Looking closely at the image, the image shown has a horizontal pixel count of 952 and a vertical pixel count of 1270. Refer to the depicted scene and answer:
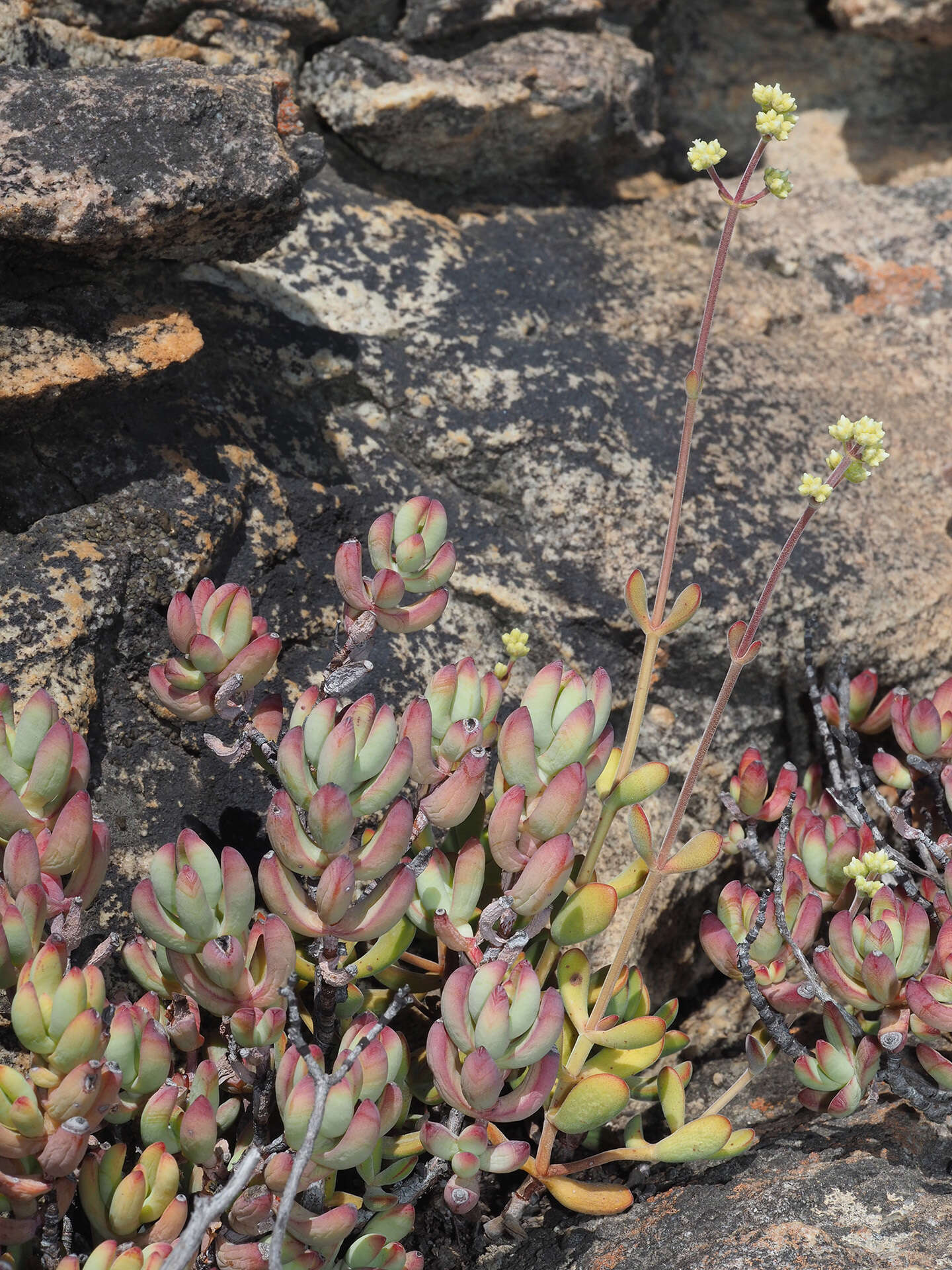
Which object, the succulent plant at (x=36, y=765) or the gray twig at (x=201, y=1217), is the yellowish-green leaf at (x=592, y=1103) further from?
the succulent plant at (x=36, y=765)

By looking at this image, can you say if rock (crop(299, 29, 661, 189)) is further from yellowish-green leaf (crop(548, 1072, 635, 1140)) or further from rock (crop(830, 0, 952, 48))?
yellowish-green leaf (crop(548, 1072, 635, 1140))

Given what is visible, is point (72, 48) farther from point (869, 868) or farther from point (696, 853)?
point (869, 868)

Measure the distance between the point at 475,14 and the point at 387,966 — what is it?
2704 mm

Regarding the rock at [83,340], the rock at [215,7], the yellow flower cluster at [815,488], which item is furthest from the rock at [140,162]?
the yellow flower cluster at [815,488]

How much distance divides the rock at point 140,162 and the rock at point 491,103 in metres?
0.74

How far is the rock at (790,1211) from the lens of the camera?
1793mm

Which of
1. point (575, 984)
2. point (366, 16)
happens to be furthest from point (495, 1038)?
point (366, 16)

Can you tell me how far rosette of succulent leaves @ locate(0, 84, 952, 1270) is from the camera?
5.43 ft

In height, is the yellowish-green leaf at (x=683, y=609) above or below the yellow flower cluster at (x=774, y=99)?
below

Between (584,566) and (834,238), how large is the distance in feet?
5.70

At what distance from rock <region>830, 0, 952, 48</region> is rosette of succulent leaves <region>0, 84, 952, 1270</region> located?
2360mm

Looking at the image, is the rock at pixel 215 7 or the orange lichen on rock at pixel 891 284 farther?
the orange lichen on rock at pixel 891 284

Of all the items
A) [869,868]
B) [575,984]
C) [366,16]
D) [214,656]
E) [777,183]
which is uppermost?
[777,183]

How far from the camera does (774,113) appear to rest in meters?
1.71
